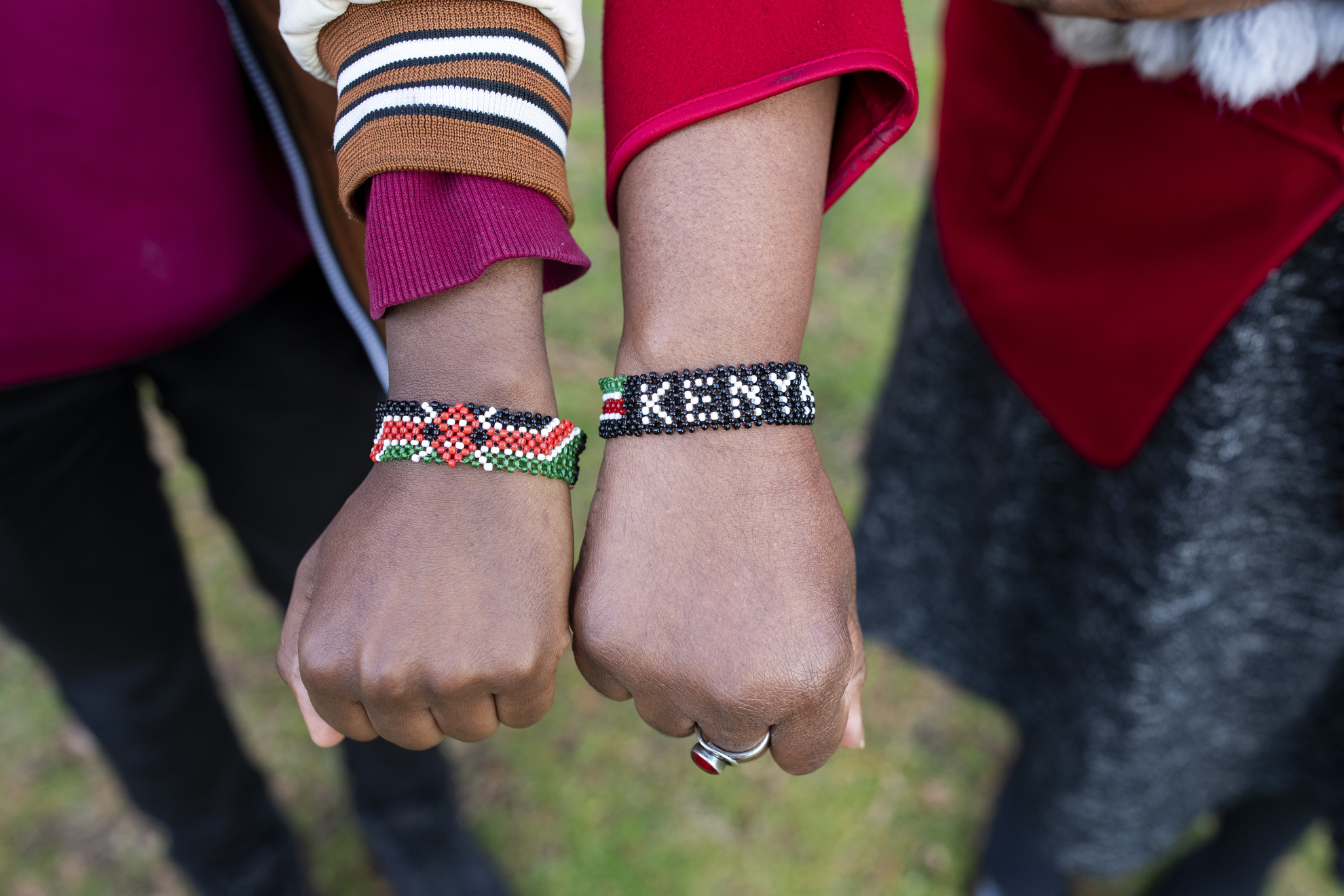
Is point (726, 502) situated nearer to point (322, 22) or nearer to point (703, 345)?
point (703, 345)

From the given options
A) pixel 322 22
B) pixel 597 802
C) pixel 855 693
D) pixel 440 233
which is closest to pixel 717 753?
pixel 855 693

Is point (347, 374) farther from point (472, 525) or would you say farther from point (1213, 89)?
point (1213, 89)

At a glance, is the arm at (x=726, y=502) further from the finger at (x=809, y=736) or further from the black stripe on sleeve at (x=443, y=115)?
the black stripe on sleeve at (x=443, y=115)

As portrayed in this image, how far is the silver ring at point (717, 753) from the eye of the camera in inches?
27.7

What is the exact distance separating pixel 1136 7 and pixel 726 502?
545mm

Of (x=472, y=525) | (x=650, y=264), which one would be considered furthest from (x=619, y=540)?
(x=650, y=264)

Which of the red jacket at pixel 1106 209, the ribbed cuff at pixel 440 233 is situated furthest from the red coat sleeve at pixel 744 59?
the red jacket at pixel 1106 209

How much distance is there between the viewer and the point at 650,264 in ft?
2.38

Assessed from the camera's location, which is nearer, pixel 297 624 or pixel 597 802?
pixel 297 624

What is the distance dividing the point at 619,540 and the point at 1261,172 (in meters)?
0.80

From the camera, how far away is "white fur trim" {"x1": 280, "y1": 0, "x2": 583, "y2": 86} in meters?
0.68

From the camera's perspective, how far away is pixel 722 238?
711mm

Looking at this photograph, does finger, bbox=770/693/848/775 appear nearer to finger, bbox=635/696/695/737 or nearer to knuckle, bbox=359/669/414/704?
finger, bbox=635/696/695/737

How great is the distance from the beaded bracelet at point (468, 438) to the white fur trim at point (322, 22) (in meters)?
0.31
